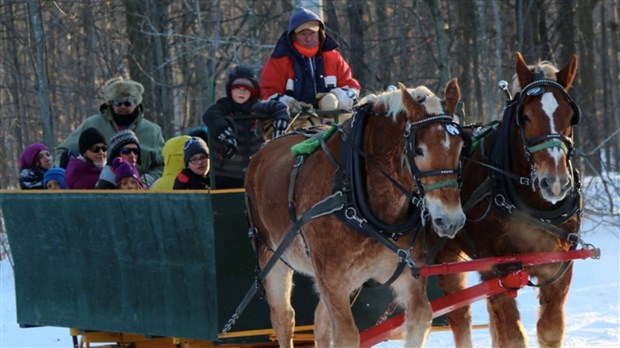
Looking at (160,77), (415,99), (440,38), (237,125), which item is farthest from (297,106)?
(160,77)

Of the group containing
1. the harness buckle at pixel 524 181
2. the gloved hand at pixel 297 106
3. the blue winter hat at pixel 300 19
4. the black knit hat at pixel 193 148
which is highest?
the blue winter hat at pixel 300 19

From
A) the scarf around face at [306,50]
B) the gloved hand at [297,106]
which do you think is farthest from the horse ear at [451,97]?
the scarf around face at [306,50]

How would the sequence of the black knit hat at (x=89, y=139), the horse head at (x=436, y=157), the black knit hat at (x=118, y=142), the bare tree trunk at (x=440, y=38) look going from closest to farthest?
the horse head at (x=436, y=157)
the black knit hat at (x=118, y=142)
the black knit hat at (x=89, y=139)
the bare tree trunk at (x=440, y=38)

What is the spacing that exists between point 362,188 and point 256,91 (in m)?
1.95

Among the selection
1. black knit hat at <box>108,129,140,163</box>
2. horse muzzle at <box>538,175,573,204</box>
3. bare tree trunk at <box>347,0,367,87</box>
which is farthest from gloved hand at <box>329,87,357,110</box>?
bare tree trunk at <box>347,0,367,87</box>

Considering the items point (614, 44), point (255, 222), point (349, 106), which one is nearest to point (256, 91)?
point (349, 106)

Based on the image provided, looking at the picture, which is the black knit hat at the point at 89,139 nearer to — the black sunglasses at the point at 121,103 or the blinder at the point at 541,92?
the black sunglasses at the point at 121,103

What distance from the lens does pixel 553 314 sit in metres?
5.86

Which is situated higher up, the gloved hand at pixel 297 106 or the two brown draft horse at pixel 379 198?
the gloved hand at pixel 297 106

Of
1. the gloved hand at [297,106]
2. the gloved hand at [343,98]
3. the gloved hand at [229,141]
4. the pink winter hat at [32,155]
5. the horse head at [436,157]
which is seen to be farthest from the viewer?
the pink winter hat at [32,155]

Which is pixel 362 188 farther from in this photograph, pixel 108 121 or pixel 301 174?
pixel 108 121

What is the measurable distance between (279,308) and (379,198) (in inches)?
48.9

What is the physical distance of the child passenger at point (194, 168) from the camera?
7227mm

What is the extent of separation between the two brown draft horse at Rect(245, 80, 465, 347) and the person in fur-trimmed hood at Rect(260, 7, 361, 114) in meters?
1.65
